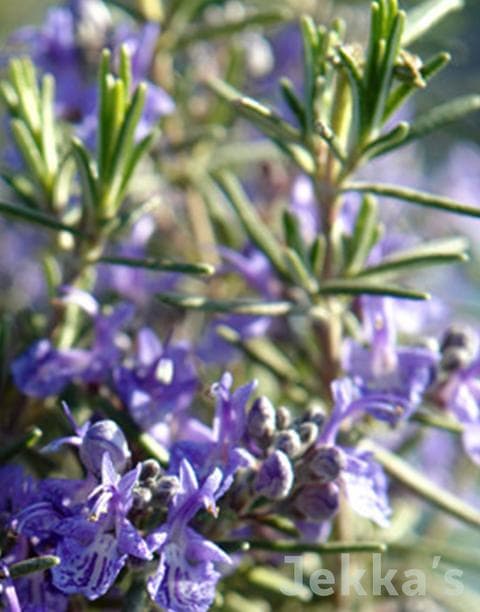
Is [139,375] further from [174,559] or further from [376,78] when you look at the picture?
[376,78]

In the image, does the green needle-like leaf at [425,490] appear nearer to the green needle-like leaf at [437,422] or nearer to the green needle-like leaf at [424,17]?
the green needle-like leaf at [437,422]

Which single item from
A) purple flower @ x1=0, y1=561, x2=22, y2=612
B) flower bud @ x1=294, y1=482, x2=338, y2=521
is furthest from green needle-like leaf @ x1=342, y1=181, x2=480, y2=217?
purple flower @ x1=0, y1=561, x2=22, y2=612

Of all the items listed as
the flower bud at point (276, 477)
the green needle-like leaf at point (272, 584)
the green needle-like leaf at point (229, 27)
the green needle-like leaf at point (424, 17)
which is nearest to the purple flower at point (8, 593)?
the flower bud at point (276, 477)

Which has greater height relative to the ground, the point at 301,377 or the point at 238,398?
the point at 238,398

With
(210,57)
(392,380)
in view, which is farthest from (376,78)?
(210,57)

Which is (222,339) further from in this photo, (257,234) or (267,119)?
(267,119)
